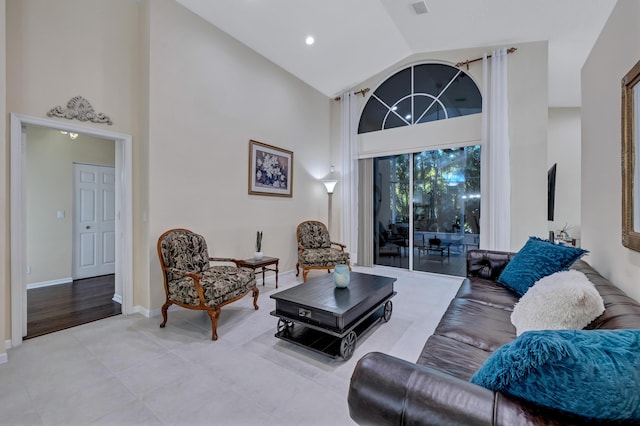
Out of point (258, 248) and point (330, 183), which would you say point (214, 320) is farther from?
point (330, 183)

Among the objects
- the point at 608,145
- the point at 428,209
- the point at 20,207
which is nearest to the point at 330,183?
the point at 428,209

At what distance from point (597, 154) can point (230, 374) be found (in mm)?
3299

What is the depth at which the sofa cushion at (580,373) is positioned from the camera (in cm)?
68

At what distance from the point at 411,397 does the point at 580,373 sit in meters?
0.43

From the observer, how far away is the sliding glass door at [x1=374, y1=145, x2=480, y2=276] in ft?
15.5

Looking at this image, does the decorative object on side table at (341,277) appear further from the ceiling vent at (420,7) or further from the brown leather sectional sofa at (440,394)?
the ceiling vent at (420,7)

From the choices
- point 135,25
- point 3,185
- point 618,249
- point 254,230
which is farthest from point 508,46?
point 3,185

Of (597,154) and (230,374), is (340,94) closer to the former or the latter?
(597,154)

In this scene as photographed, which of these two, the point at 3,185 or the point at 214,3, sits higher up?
the point at 214,3

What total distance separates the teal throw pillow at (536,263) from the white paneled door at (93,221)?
234 inches

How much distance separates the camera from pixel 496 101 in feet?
13.8

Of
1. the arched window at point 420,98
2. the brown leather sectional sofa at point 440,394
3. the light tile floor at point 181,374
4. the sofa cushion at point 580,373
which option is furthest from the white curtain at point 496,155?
the sofa cushion at point 580,373

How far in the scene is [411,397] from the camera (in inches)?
33.1

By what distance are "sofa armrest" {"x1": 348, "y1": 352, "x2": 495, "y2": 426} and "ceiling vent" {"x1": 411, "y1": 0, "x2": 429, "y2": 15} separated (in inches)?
162
